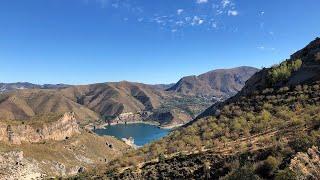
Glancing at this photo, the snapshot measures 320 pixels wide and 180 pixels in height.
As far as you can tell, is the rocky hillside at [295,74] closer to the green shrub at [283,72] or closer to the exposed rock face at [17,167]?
the green shrub at [283,72]

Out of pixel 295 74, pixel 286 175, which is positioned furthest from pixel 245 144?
pixel 295 74

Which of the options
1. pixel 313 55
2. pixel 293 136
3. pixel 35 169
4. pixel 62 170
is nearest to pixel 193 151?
pixel 293 136

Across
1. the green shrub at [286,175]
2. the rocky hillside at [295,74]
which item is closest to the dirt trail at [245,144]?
the green shrub at [286,175]

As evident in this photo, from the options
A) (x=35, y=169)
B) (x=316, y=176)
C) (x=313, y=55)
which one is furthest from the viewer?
(x=35, y=169)

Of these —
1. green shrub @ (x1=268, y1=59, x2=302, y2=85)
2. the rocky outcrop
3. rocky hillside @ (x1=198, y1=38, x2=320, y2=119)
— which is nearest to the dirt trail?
the rocky outcrop

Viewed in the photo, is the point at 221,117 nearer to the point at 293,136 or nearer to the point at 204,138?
the point at 204,138

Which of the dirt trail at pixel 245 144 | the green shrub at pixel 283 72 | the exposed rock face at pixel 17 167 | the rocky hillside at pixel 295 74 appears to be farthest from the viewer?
the exposed rock face at pixel 17 167

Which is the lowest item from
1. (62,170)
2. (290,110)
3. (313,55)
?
(62,170)

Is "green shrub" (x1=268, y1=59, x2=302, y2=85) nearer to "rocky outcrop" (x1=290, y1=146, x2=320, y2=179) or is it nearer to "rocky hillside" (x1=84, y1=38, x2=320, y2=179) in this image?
"rocky hillside" (x1=84, y1=38, x2=320, y2=179)
